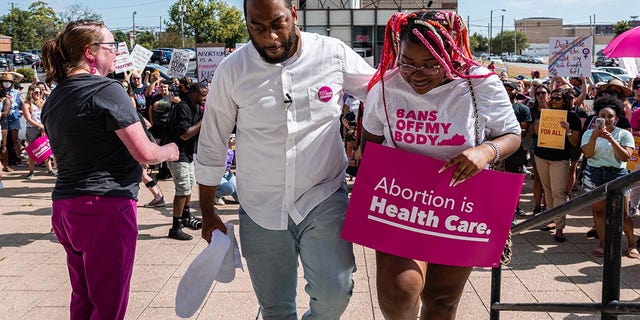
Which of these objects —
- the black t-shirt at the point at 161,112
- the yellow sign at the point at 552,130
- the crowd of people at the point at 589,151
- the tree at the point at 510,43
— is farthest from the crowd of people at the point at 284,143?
the tree at the point at 510,43

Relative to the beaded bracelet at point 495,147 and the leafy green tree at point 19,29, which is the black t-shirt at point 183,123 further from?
the leafy green tree at point 19,29

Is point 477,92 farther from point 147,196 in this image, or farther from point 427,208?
point 147,196

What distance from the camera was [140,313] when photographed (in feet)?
13.6

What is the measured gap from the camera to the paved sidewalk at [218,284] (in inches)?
165

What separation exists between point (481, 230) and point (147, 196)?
23.4ft

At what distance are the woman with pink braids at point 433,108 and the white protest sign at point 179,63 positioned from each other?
31.4ft

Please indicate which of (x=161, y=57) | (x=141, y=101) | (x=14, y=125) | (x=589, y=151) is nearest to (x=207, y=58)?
(x=141, y=101)

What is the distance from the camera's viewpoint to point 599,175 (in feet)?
19.4

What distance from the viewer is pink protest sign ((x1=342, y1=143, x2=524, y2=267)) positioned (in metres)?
2.35

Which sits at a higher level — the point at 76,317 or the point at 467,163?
the point at 467,163

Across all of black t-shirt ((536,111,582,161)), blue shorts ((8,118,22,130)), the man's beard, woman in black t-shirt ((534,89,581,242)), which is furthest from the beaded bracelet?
blue shorts ((8,118,22,130))

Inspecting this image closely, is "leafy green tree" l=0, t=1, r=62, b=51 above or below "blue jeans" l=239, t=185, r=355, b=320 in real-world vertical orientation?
above

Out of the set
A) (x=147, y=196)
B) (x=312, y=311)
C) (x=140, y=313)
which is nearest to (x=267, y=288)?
(x=312, y=311)

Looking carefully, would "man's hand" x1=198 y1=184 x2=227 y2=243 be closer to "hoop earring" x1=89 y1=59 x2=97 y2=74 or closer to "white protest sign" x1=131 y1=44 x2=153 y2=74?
"hoop earring" x1=89 y1=59 x2=97 y2=74
